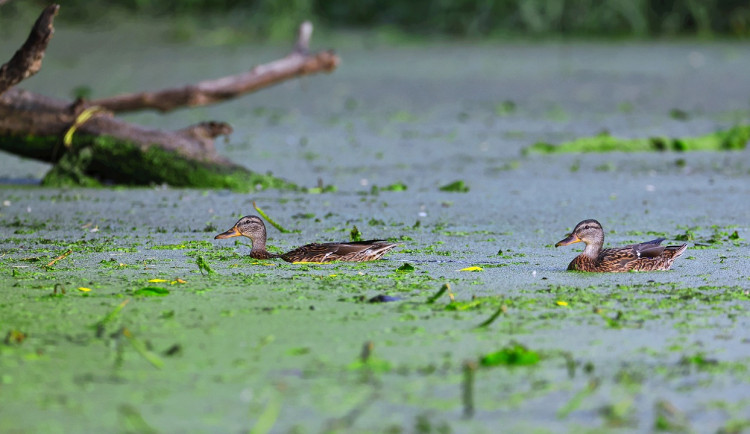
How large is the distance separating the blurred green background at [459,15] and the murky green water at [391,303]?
12.5 ft

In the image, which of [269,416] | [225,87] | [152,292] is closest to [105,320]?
[152,292]

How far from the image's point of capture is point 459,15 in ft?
43.5

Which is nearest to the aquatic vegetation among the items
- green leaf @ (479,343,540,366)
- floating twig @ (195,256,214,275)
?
floating twig @ (195,256,214,275)

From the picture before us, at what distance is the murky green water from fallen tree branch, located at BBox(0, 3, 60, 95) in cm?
64

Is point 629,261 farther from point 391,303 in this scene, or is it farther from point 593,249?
point 391,303

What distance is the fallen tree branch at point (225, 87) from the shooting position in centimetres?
704

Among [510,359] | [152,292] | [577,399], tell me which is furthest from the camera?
[152,292]

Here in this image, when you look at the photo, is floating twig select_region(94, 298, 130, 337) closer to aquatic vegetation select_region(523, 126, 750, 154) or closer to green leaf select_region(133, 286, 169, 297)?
green leaf select_region(133, 286, 169, 297)

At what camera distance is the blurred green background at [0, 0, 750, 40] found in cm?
1294

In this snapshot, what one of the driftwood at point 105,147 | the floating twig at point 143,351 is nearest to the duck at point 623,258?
the floating twig at point 143,351

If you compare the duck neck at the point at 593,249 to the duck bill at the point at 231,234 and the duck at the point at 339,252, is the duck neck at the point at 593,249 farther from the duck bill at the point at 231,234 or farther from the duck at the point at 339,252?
the duck bill at the point at 231,234

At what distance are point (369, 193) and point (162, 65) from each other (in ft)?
18.6

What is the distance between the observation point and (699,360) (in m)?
3.03

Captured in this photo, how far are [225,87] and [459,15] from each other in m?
6.49
